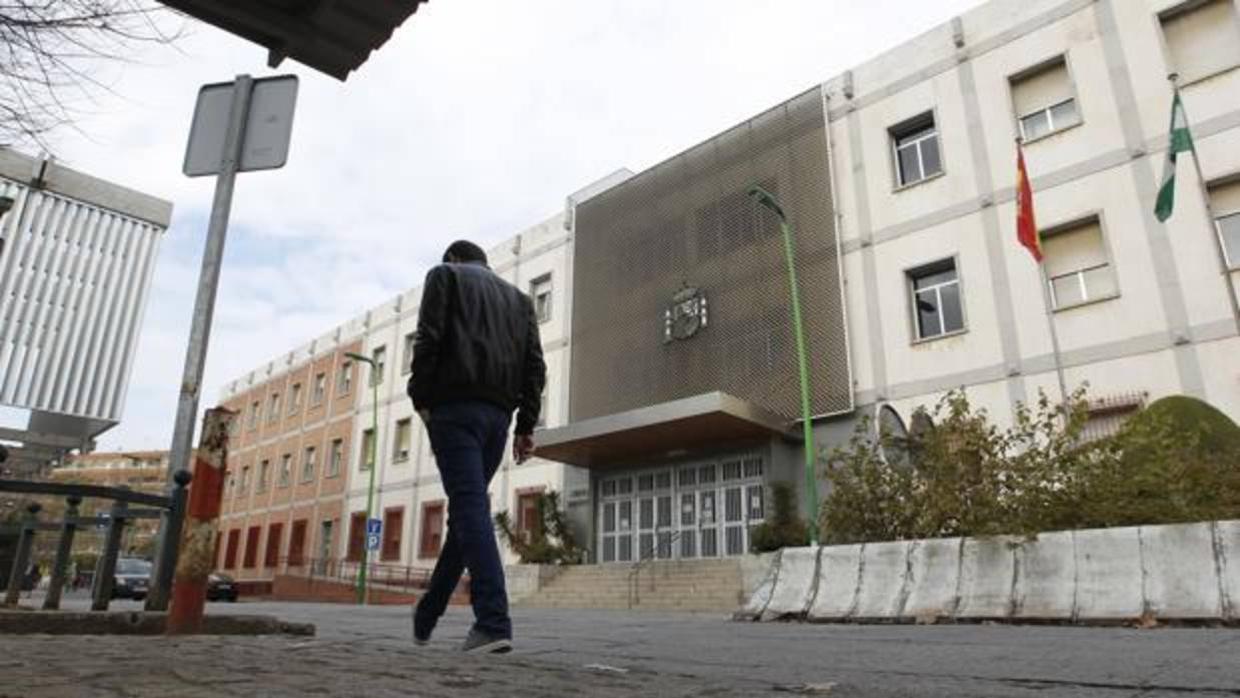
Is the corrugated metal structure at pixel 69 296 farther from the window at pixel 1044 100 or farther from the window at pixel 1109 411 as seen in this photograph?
the window at pixel 1044 100

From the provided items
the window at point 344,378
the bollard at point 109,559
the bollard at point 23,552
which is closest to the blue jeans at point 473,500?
the bollard at point 109,559

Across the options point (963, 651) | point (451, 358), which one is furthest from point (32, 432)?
point (963, 651)

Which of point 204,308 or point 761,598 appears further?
point 761,598

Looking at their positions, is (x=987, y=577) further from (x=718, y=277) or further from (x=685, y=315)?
(x=685, y=315)

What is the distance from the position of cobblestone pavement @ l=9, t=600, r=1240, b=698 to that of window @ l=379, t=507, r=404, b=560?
1044 inches

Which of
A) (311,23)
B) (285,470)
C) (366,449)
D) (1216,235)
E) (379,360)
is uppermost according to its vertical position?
(379,360)

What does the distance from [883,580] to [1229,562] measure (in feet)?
9.02

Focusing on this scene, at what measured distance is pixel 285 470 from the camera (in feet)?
125

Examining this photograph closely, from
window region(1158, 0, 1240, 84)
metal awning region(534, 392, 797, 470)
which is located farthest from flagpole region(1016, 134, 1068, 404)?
metal awning region(534, 392, 797, 470)

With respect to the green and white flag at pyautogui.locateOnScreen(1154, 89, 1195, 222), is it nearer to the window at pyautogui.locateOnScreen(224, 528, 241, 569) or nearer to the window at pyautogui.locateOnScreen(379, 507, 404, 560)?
the window at pyautogui.locateOnScreen(379, 507, 404, 560)

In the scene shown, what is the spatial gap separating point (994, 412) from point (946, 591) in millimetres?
9349

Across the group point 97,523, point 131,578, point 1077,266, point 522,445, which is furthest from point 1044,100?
point 131,578

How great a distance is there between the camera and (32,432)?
5441 millimetres

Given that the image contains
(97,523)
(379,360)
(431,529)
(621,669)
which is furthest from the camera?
(379,360)
